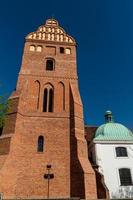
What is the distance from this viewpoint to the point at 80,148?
16.8 meters

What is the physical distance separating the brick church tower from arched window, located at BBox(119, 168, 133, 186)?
6.08m

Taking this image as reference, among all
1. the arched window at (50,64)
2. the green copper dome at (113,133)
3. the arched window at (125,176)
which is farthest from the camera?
the green copper dome at (113,133)

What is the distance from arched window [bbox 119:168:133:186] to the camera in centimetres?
2042

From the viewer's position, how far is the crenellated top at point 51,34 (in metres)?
25.7

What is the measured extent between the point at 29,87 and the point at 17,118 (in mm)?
4116

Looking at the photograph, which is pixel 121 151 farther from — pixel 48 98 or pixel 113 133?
pixel 48 98

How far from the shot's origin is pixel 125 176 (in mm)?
20719

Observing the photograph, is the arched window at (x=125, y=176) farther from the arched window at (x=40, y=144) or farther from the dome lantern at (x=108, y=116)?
the arched window at (x=40, y=144)

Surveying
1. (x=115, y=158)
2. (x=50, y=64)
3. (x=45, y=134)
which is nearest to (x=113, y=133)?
(x=115, y=158)

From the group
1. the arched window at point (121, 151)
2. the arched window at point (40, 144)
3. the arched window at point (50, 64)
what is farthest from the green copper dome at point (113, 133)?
the arched window at point (50, 64)

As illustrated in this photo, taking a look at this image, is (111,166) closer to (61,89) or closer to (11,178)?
(61,89)

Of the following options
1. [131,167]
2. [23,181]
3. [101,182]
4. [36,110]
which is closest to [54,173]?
[23,181]

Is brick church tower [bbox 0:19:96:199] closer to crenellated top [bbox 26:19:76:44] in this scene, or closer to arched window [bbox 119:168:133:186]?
crenellated top [bbox 26:19:76:44]

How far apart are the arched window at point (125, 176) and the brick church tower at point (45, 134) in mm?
6077
